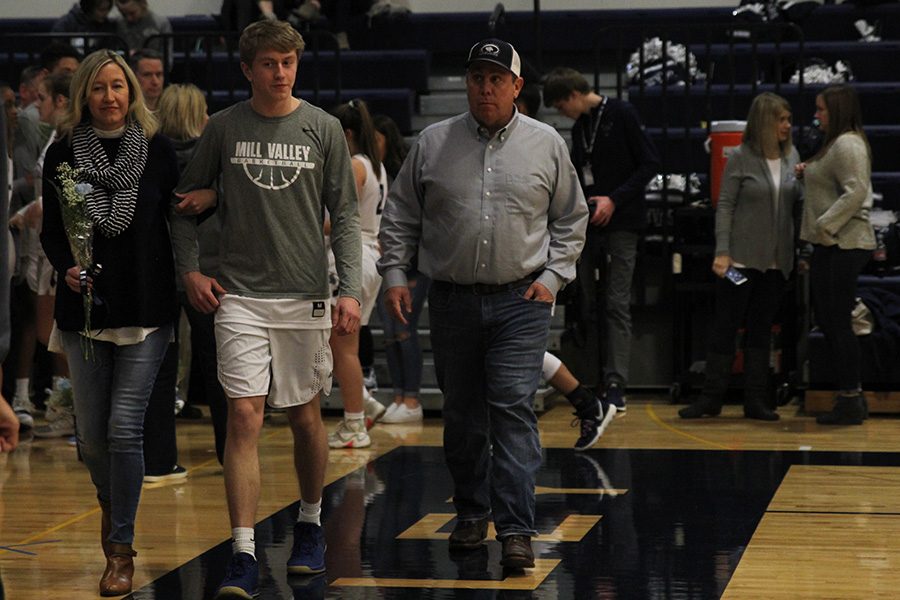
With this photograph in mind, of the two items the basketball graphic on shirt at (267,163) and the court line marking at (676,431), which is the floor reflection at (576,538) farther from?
the basketball graphic on shirt at (267,163)

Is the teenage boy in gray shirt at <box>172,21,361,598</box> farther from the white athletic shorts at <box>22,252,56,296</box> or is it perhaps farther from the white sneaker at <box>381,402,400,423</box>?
the white sneaker at <box>381,402,400,423</box>

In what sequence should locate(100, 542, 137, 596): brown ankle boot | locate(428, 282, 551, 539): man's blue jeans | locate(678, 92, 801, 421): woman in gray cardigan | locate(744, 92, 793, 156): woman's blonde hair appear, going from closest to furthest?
locate(100, 542, 137, 596): brown ankle boot < locate(428, 282, 551, 539): man's blue jeans < locate(744, 92, 793, 156): woman's blonde hair < locate(678, 92, 801, 421): woman in gray cardigan

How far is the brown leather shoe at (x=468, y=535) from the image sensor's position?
529 cm

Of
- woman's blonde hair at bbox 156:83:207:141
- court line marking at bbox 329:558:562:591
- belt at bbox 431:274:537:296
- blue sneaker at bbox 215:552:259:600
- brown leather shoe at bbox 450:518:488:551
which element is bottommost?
court line marking at bbox 329:558:562:591

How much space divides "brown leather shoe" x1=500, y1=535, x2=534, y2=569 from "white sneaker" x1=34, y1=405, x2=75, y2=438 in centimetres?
369

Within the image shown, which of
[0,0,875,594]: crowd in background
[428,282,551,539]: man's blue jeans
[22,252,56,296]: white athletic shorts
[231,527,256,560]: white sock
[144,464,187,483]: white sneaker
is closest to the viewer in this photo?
[231,527,256,560]: white sock

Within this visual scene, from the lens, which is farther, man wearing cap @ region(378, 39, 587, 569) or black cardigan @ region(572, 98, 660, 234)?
black cardigan @ region(572, 98, 660, 234)

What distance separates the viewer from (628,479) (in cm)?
667

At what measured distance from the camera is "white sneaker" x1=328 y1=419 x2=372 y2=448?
7.50 metres

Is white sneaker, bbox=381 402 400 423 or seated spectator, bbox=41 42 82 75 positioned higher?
seated spectator, bbox=41 42 82 75

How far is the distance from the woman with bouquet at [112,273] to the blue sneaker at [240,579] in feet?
1.27

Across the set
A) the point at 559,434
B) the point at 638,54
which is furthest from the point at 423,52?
the point at 559,434

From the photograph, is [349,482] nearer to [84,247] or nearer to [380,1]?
[84,247]

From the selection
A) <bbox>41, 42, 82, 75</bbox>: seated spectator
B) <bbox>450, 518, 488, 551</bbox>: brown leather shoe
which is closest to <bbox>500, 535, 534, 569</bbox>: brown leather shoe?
<bbox>450, 518, 488, 551</bbox>: brown leather shoe
